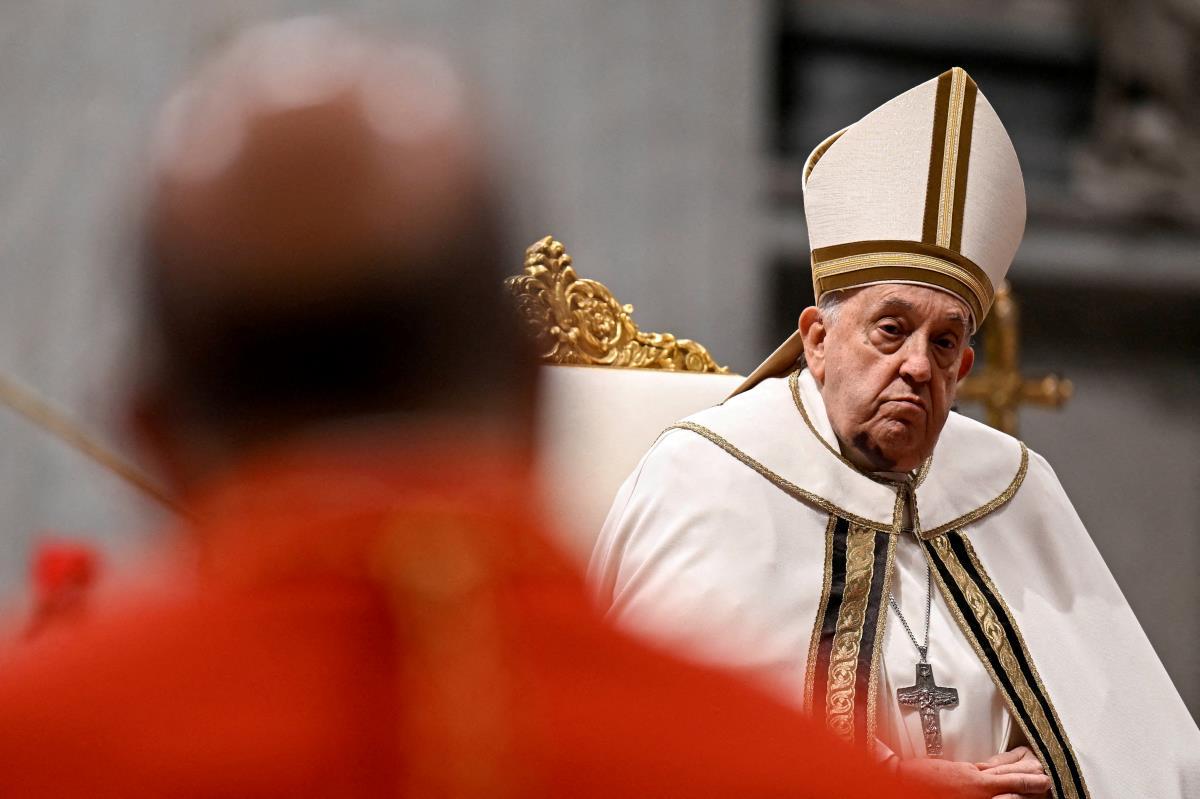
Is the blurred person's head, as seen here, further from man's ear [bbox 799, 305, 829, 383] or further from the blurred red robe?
man's ear [bbox 799, 305, 829, 383]

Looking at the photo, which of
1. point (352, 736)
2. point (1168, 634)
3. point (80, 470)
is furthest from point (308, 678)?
point (1168, 634)

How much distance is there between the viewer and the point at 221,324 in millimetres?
642

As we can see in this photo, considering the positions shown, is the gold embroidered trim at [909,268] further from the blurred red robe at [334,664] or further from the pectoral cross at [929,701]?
the blurred red robe at [334,664]

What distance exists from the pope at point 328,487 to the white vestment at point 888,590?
1.99 metres

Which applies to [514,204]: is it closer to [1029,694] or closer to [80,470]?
[1029,694]

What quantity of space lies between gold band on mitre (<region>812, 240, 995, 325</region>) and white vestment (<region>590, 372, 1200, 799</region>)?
0.26 m

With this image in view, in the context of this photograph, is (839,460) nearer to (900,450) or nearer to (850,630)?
(900,450)

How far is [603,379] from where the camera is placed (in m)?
3.42

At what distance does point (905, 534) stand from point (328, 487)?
2415 millimetres

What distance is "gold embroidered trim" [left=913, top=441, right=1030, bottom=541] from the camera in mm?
2975

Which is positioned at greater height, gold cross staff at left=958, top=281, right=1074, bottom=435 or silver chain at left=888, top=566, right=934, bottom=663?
gold cross staff at left=958, top=281, right=1074, bottom=435

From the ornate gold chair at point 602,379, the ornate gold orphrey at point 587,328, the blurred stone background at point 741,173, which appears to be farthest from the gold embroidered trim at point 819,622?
Answer: the blurred stone background at point 741,173

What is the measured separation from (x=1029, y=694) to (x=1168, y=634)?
4.47 m

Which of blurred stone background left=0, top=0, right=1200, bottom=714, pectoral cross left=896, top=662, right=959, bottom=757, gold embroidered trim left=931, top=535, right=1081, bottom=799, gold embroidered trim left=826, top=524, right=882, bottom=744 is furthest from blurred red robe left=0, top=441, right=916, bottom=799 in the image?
blurred stone background left=0, top=0, right=1200, bottom=714
